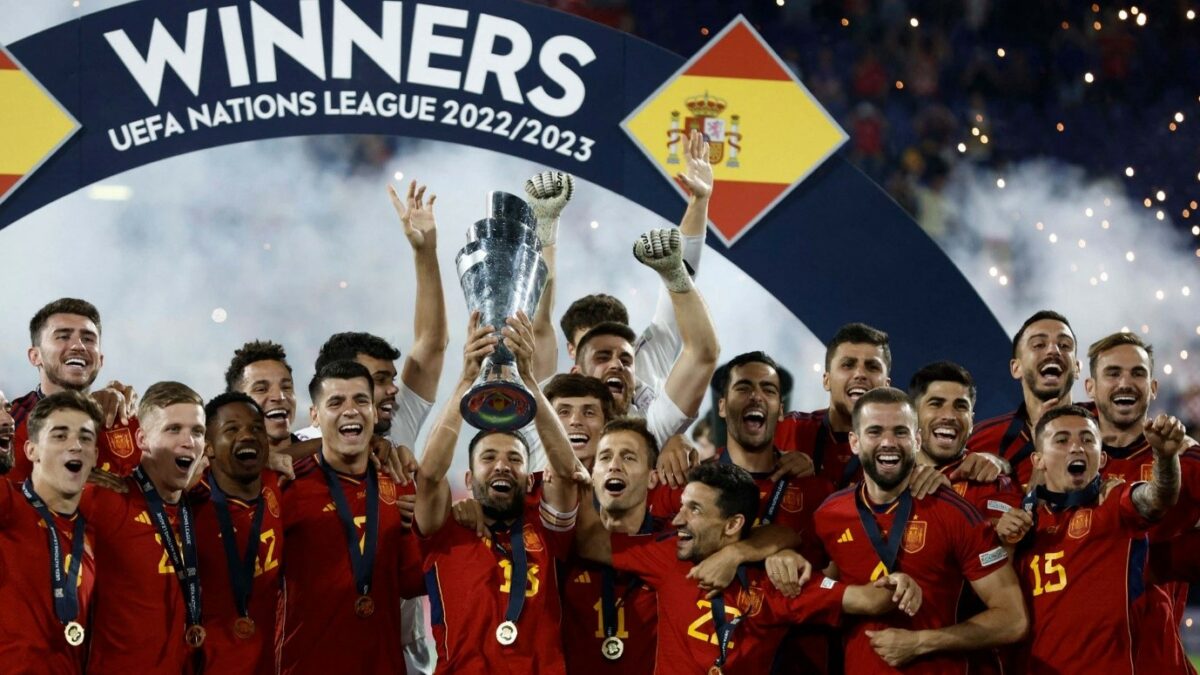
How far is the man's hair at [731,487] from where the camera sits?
444 centimetres

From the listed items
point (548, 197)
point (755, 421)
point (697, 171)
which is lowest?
point (755, 421)

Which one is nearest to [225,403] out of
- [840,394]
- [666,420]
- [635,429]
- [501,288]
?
[501,288]

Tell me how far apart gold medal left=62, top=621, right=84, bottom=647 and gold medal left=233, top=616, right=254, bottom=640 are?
17.8 inches

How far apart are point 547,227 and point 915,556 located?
6.29ft

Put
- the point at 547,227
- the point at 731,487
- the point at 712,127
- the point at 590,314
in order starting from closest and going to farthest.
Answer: the point at 731,487, the point at 547,227, the point at 590,314, the point at 712,127

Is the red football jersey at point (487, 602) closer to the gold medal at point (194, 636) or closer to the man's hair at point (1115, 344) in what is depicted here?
the gold medal at point (194, 636)

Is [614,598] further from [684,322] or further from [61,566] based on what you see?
[61,566]

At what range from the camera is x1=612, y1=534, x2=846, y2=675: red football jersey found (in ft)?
14.3

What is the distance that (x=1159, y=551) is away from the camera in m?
4.85

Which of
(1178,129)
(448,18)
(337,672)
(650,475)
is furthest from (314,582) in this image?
(1178,129)

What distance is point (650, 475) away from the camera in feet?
15.3

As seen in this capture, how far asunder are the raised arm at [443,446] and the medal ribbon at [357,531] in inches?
10.5

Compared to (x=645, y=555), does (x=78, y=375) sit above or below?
above

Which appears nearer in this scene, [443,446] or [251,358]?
[443,446]
